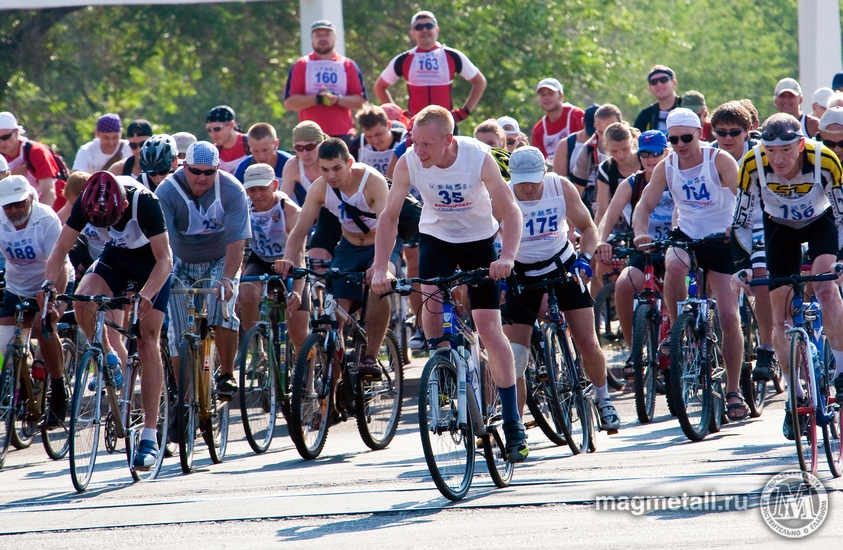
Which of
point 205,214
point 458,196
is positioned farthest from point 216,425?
point 458,196

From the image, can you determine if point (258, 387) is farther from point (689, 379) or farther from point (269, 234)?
point (689, 379)

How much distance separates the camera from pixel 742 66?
52.9 m

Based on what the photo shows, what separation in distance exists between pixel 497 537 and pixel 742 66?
49070 mm

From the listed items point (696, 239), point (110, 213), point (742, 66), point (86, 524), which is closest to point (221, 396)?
point (110, 213)

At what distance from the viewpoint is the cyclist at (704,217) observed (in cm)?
988

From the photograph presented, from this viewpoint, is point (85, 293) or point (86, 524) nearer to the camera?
point (86, 524)

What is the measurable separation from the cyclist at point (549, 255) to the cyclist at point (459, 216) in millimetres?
1139

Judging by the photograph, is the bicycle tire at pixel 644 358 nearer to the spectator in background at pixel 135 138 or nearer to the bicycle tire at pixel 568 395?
the bicycle tire at pixel 568 395

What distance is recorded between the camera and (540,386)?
8984 mm

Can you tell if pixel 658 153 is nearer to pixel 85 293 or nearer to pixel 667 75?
pixel 667 75

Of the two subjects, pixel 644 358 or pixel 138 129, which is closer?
pixel 644 358

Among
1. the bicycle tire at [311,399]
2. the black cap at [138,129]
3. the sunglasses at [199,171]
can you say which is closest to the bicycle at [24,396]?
the sunglasses at [199,171]

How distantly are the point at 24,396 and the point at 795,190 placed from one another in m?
5.77

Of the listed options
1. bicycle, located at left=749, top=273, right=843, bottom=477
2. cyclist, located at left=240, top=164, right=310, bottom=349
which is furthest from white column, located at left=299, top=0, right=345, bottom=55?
bicycle, located at left=749, top=273, right=843, bottom=477
